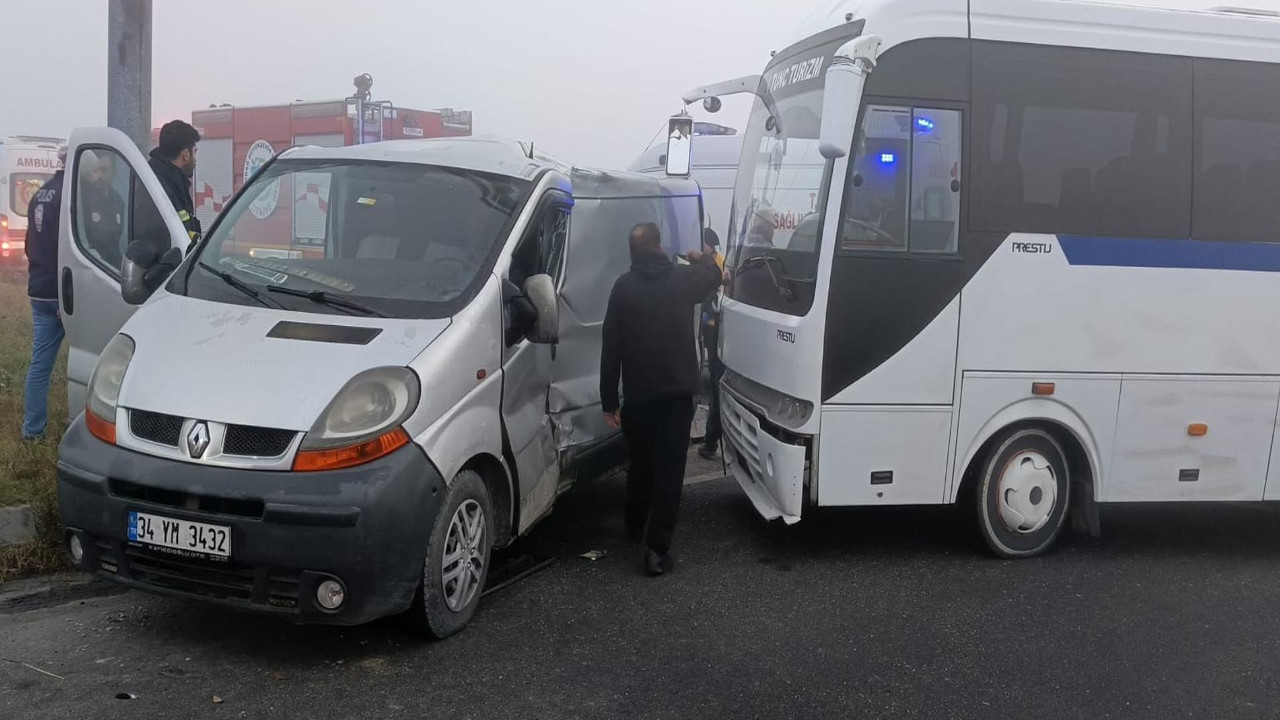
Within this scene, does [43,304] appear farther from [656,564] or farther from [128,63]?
[656,564]

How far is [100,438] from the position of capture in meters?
4.47

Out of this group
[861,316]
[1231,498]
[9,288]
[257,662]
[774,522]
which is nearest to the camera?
[257,662]

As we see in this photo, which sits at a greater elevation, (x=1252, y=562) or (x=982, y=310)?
(x=982, y=310)

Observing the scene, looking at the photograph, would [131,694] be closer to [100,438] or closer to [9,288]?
[100,438]

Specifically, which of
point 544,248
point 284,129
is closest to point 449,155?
point 544,248

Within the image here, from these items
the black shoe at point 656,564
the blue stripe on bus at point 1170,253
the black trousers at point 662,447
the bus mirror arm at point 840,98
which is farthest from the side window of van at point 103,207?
the blue stripe on bus at point 1170,253

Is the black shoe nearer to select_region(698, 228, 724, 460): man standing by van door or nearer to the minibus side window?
select_region(698, 228, 724, 460): man standing by van door

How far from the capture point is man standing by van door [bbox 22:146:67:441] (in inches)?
271

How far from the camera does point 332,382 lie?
172 inches

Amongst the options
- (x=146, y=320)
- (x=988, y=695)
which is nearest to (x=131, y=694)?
(x=146, y=320)

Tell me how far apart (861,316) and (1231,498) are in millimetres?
2575

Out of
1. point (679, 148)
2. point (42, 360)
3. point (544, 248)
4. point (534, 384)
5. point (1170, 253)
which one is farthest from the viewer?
point (679, 148)

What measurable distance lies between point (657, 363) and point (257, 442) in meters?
2.28

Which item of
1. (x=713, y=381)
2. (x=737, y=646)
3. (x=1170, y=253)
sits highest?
(x=1170, y=253)
